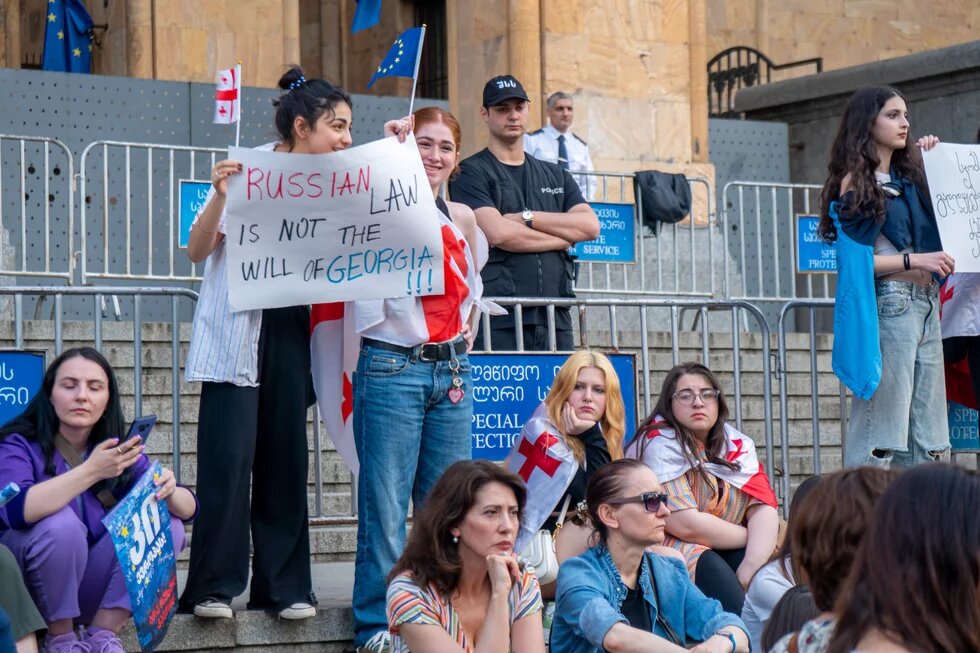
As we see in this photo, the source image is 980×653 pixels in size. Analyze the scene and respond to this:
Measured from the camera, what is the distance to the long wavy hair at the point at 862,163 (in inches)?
314

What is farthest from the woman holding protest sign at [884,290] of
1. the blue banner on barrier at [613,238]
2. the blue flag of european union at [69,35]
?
the blue flag of european union at [69,35]

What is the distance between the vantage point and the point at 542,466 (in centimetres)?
730

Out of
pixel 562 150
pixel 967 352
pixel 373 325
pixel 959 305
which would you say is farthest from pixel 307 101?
pixel 562 150

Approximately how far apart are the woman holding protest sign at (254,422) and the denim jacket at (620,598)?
1170 mm

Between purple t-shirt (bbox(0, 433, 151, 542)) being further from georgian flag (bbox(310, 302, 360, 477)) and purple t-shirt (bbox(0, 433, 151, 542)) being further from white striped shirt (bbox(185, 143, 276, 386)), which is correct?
georgian flag (bbox(310, 302, 360, 477))

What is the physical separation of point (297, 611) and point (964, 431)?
13.6 ft

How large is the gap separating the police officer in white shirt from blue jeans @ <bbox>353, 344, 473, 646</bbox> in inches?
294

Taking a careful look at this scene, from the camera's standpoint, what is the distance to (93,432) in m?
6.43

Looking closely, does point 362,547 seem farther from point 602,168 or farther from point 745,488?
point 602,168

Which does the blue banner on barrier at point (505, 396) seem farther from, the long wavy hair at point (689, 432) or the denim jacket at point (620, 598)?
the denim jacket at point (620, 598)

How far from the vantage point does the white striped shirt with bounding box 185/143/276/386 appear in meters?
6.55

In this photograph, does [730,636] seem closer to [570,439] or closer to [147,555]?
[570,439]

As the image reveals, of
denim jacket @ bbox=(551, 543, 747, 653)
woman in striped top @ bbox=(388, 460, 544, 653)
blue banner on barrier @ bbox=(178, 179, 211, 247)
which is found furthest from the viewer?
blue banner on barrier @ bbox=(178, 179, 211, 247)

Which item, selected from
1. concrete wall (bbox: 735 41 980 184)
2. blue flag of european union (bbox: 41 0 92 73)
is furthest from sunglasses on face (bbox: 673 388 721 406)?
blue flag of european union (bbox: 41 0 92 73)
